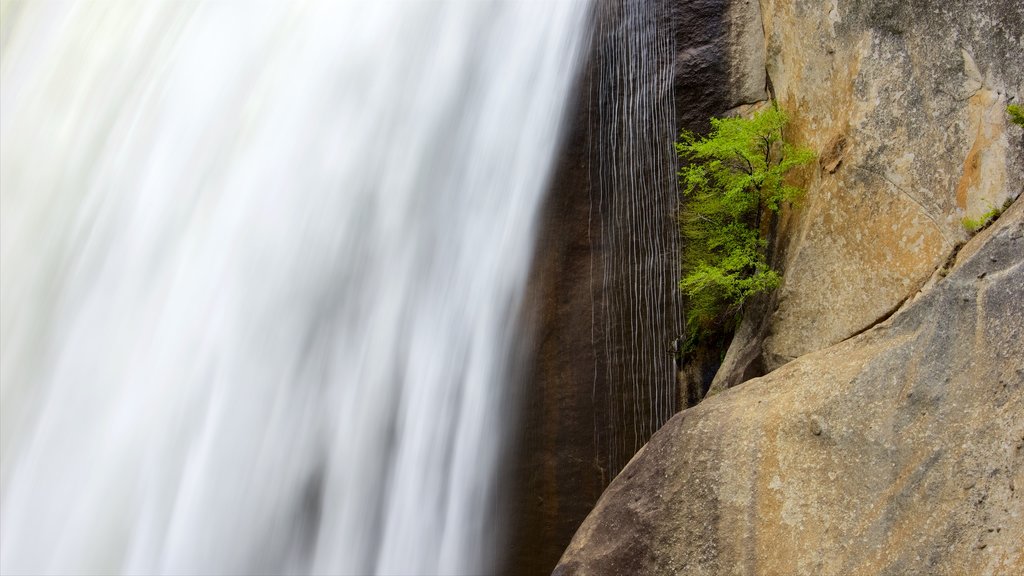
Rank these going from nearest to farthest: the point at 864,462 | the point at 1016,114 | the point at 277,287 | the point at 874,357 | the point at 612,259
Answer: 1. the point at 864,462
2. the point at 874,357
3. the point at 1016,114
4. the point at 612,259
5. the point at 277,287

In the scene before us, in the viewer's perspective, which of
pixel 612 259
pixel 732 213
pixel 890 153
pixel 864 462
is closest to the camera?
pixel 864 462

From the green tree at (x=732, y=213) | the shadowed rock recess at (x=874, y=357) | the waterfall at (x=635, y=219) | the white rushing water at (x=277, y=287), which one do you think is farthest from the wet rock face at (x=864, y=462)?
the white rushing water at (x=277, y=287)

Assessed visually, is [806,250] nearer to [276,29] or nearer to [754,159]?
[754,159]

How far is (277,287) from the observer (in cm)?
1094

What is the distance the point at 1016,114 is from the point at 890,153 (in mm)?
1029

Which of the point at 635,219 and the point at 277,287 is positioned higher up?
the point at 635,219

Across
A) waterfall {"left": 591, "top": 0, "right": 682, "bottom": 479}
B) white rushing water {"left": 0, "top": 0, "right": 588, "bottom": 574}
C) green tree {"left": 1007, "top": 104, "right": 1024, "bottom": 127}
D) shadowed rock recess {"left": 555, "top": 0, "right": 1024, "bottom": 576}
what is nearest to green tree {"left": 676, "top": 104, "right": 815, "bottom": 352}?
shadowed rock recess {"left": 555, "top": 0, "right": 1024, "bottom": 576}

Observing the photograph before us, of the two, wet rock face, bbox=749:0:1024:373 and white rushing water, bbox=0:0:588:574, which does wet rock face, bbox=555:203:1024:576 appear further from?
white rushing water, bbox=0:0:588:574

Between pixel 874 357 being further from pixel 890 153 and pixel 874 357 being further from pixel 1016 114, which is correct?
pixel 1016 114

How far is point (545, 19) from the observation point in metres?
11.8

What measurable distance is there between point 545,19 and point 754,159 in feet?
13.5

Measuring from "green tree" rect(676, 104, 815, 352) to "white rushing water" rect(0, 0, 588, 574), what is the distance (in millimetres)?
1965

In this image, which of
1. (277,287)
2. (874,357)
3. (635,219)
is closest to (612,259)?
(635,219)

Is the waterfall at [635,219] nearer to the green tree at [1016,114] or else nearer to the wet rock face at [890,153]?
the wet rock face at [890,153]
